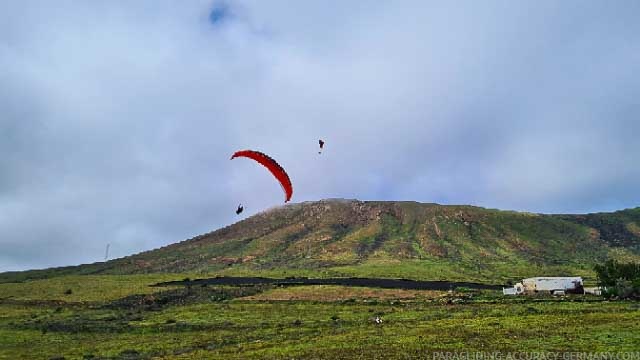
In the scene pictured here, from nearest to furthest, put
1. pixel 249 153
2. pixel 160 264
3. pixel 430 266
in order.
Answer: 1. pixel 249 153
2. pixel 430 266
3. pixel 160 264

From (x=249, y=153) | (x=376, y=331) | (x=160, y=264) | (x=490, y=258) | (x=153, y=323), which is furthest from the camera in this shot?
(x=160, y=264)

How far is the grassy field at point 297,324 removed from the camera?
43000 mm

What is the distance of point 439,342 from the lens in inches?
1708

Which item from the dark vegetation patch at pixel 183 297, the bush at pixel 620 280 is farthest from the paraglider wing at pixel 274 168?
the bush at pixel 620 280

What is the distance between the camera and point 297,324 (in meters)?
62.1

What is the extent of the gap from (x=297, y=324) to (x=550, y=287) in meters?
51.1

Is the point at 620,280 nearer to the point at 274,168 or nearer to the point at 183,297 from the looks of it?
the point at 274,168

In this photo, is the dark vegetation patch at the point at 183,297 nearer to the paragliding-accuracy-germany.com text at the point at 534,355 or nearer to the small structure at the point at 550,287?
the small structure at the point at 550,287

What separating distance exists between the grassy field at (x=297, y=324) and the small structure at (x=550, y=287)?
4.21 metres

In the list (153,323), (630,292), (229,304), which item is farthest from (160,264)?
(630,292)

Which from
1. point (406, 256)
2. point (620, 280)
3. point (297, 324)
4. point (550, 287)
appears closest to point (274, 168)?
point (297, 324)

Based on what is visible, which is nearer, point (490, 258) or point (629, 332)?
point (629, 332)

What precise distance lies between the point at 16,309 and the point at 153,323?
115 feet

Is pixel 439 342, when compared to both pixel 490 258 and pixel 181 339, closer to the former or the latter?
pixel 181 339
